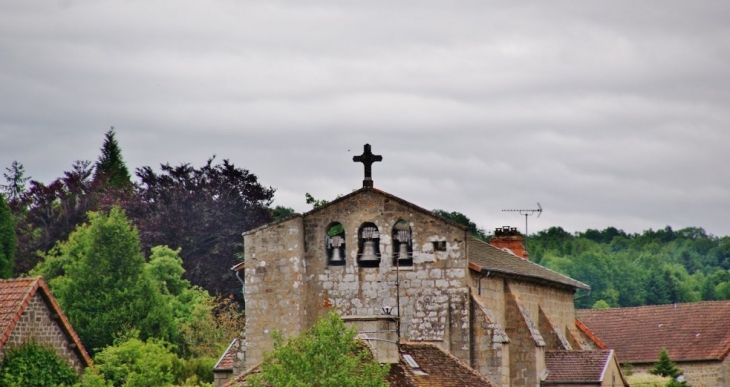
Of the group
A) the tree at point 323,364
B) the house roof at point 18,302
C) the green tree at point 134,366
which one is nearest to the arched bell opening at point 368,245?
the green tree at point 134,366

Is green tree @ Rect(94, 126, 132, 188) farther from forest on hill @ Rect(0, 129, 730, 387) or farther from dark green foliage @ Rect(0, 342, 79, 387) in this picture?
dark green foliage @ Rect(0, 342, 79, 387)

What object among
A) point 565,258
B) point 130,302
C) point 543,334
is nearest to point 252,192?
point 130,302

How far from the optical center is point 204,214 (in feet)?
310

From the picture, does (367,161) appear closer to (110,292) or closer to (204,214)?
(110,292)

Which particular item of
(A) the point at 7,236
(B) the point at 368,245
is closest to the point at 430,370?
(B) the point at 368,245

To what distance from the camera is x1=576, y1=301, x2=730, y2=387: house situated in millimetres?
70000

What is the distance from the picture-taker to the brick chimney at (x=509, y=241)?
67.5 metres

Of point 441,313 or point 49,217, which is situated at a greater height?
point 49,217

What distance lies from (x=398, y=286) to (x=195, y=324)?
29.4 metres

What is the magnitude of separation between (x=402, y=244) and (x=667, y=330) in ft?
83.7

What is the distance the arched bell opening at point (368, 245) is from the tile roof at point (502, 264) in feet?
9.25

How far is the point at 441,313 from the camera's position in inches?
2023

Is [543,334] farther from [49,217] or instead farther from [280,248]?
[49,217]

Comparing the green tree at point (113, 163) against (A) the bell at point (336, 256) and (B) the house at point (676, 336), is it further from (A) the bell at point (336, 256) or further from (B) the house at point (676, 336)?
(A) the bell at point (336, 256)
